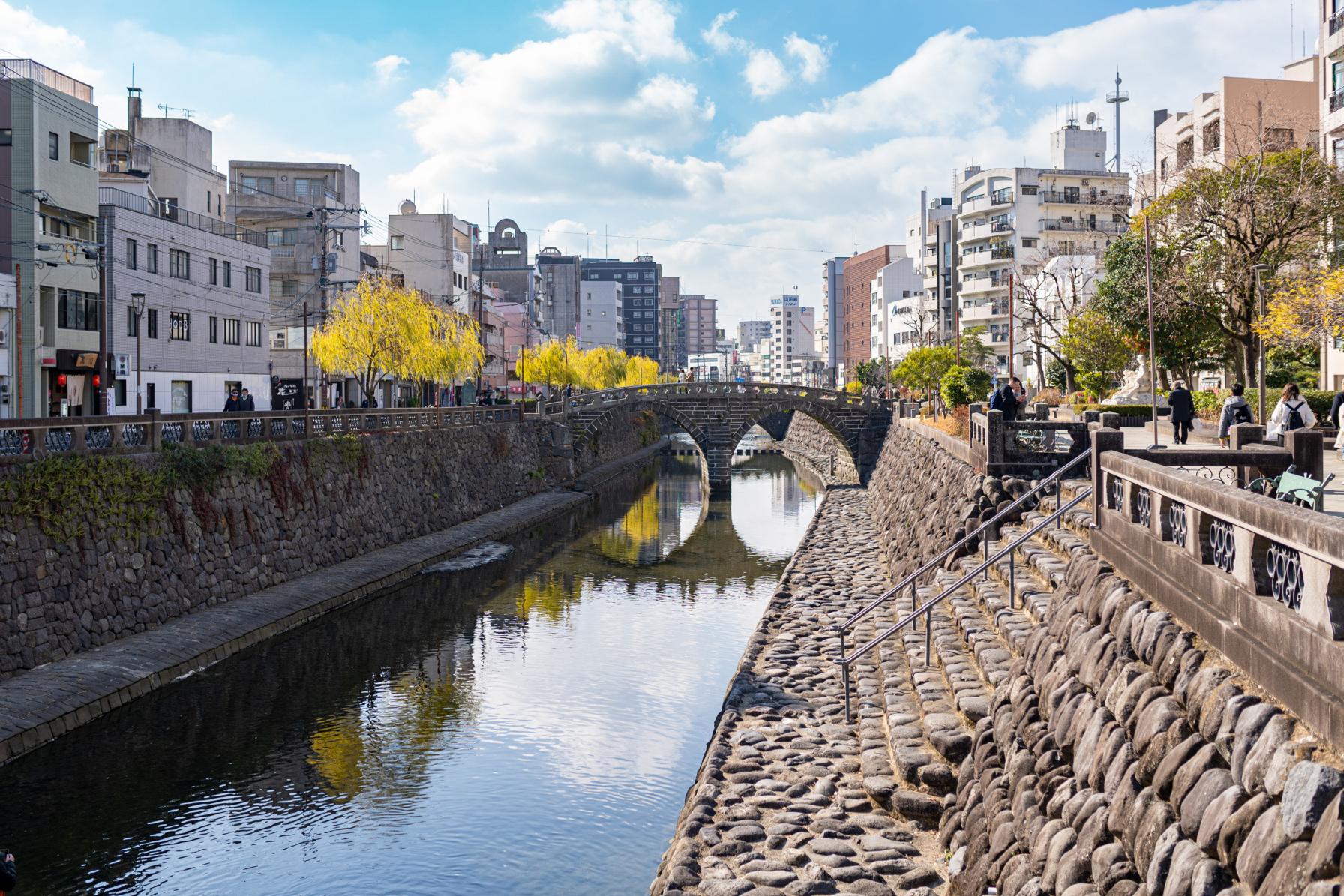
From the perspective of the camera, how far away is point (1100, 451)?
42.8 feet

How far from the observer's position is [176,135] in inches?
2347

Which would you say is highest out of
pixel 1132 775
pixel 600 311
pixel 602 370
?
pixel 600 311

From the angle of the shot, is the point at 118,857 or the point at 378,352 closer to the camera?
the point at 118,857

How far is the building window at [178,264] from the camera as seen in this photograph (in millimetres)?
47625

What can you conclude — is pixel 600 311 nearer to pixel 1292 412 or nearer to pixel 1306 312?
pixel 1306 312

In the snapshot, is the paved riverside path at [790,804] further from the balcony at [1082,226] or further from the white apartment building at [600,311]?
the white apartment building at [600,311]

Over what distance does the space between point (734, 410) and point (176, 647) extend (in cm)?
4629

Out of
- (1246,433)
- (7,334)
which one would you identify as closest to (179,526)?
(1246,433)

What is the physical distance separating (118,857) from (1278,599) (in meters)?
12.7

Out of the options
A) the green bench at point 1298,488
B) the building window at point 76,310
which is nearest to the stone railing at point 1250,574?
the green bench at point 1298,488

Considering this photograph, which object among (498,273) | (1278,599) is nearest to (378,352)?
(1278,599)

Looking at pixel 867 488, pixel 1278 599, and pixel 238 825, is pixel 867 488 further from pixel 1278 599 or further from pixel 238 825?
pixel 1278 599

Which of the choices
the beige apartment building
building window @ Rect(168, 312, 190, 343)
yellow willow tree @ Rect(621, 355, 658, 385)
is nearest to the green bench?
the beige apartment building

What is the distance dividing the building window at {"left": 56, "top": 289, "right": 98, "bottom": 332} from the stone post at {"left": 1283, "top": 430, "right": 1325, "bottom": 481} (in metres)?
40.6
